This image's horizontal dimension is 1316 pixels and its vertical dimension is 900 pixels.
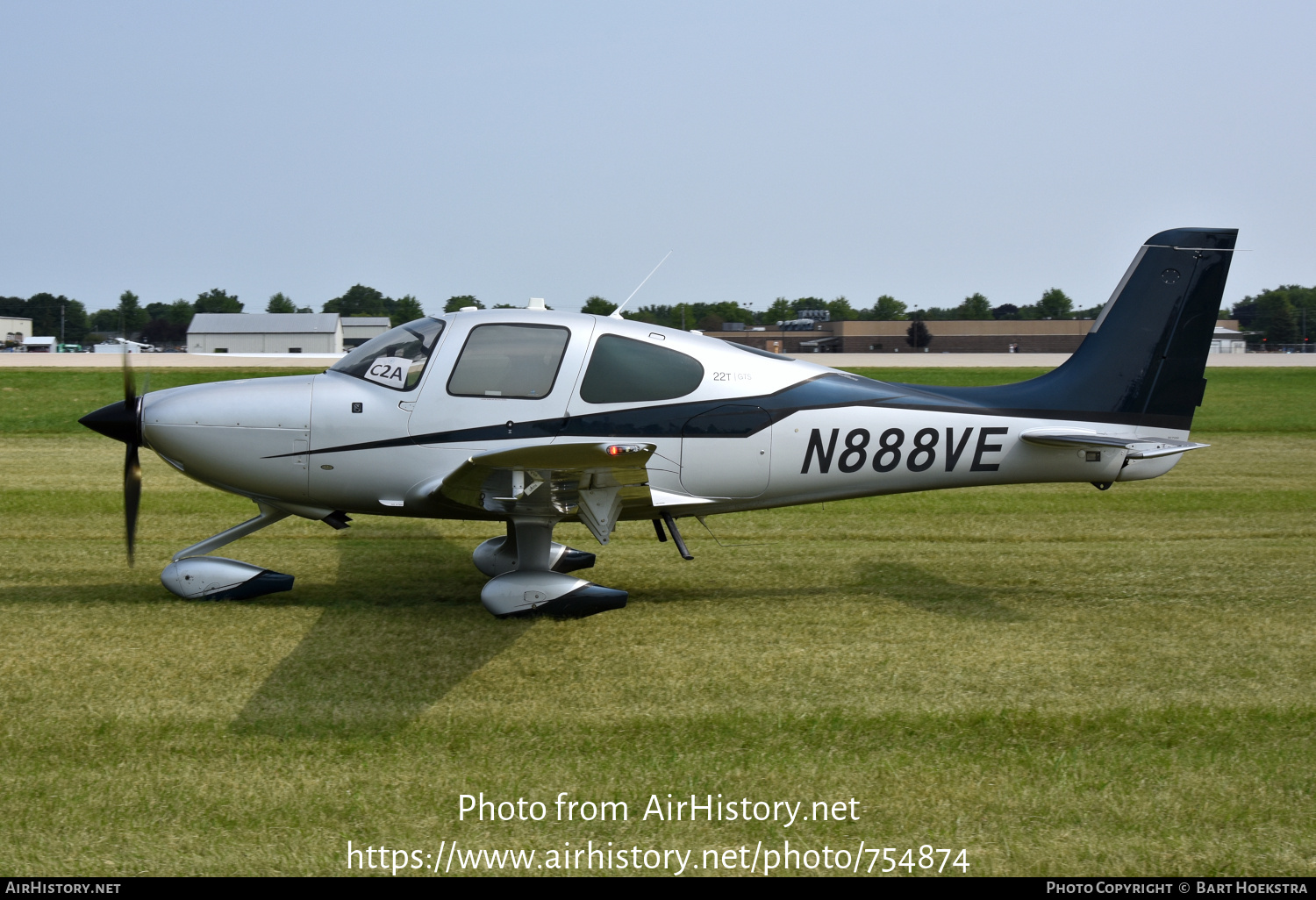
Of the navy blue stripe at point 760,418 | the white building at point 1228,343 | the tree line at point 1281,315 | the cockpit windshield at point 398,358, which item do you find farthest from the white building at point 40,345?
the tree line at point 1281,315

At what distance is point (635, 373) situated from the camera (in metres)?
7.44

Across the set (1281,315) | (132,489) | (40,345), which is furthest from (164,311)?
(1281,315)

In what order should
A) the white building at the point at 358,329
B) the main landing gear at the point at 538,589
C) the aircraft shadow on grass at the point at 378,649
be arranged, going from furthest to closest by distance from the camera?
1. the white building at the point at 358,329
2. the main landing gear at the point at 538,589
3. the aircraft shadow on grass at the point at 378,649

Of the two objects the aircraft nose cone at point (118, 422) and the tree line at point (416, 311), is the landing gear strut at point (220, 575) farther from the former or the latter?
the tree line at point (416, 311)

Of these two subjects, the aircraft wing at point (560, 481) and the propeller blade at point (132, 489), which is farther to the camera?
the propeller blade at point (132, 489)

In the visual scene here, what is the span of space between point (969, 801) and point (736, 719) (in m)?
1.34

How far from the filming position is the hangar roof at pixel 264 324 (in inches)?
2424

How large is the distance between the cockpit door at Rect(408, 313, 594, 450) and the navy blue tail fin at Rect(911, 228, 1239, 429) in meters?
3.14

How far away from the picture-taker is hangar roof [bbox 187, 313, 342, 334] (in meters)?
61.6

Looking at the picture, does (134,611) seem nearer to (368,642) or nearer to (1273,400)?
(368,642)

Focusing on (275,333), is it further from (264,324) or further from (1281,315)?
(1281,315)

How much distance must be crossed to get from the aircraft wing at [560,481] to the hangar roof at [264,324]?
5712 cm

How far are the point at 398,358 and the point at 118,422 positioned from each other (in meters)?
2.06
